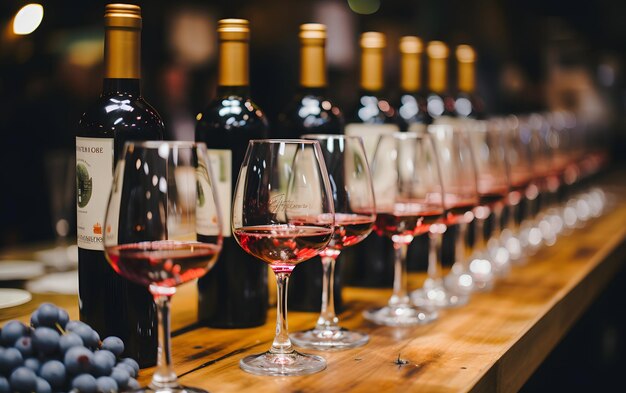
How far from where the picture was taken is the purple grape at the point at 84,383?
0.86 m

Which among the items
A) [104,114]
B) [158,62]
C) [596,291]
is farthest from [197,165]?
[158,62]

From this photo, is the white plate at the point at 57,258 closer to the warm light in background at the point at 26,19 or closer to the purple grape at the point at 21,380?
the purple grape at the point at 21,380

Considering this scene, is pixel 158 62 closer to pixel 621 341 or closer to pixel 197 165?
pixel 621 341

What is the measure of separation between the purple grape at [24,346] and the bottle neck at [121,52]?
1.12 feet

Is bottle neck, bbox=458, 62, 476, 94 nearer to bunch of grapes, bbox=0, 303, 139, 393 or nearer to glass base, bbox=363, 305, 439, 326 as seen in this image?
glass base, bbox=363, 305, 439, 326

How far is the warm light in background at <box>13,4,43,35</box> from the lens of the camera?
2.94 metres

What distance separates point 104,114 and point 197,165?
19cm

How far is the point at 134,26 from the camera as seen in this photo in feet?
3.34

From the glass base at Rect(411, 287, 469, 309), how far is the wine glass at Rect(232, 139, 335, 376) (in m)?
0.51

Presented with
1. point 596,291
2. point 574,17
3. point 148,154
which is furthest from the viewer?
point 574,17

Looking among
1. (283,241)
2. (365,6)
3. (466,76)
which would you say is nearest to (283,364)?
(283,241)

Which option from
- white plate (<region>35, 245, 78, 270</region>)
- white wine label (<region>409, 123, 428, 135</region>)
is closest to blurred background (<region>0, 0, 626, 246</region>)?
white plate (<region>35, 245, 78, 270</region>)

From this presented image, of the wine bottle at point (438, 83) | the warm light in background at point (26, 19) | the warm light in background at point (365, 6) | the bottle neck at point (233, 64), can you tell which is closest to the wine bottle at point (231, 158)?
the bottle neck at point (233, 64)

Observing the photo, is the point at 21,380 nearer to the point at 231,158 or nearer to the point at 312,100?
the point at 231,158
